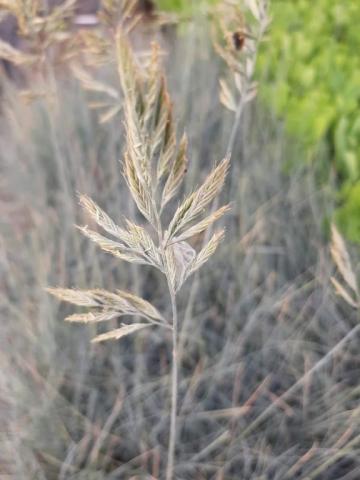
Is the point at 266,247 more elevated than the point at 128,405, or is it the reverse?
the point at 266,247

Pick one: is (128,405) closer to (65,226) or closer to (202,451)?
Answer: (202,451)

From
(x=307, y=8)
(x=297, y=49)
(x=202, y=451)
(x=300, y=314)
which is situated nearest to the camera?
(x=202, y=451)

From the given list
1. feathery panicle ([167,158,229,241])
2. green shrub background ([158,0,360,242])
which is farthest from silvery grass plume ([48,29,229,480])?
green shrub background ([158,0,360,242])

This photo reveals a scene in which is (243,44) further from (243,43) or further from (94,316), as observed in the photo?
(94,316)

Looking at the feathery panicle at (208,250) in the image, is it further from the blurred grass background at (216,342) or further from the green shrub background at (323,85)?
the green shrub background at (323,85)

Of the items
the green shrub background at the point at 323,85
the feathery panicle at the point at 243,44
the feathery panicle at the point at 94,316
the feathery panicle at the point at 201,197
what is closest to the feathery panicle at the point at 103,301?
the feathery panicle at the point at 94,316

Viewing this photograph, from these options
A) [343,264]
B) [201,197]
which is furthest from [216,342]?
[201,197]

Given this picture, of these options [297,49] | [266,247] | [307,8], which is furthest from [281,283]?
[307,8]
